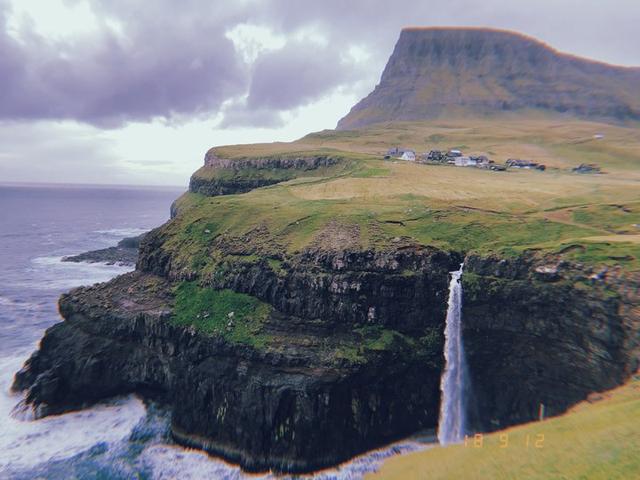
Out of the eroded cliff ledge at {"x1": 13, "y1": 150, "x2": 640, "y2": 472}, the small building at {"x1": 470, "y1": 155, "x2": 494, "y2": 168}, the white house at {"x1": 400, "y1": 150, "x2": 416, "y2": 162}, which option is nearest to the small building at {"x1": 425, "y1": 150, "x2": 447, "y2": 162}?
the white house at {"x1": 400, "y1": 150, "x2": 416, "y2": 162}

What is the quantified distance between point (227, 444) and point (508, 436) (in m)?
28.7

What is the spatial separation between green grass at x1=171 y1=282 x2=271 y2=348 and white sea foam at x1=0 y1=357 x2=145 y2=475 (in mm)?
11172

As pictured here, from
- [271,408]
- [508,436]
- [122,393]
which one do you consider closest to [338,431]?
[271,408]

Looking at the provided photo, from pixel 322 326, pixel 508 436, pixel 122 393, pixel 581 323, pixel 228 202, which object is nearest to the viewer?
pixel 508 436

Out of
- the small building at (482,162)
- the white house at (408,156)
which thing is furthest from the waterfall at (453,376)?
the white house at (408,156)

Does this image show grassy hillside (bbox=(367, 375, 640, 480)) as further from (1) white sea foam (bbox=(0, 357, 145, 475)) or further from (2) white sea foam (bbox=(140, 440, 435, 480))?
(1) white sea foam (bbox=(0, 357, 145, 475))

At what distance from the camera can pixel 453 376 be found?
4572 centimetres

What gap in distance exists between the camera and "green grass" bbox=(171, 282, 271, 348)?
156 ft

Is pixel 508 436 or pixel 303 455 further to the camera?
pixel 303 455

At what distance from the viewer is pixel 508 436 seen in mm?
22688

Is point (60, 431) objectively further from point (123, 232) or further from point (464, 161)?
point (123, 232)

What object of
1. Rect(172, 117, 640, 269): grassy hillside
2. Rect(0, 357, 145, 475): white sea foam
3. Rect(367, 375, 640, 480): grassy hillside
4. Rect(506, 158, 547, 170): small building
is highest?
Rect(506, 158, 547, 170): small building

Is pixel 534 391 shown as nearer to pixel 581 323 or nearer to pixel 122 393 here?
pixel 581 323

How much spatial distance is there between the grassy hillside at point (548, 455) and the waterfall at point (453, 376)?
21.6m
